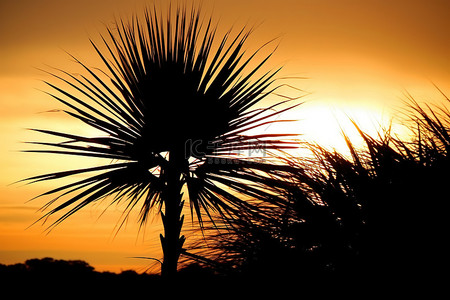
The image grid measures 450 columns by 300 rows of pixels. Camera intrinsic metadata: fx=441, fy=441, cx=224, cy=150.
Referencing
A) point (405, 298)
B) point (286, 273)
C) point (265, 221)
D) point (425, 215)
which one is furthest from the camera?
point (265, 221)

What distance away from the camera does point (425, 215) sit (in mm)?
2350

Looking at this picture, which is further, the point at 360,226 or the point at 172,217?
the point at 172,217

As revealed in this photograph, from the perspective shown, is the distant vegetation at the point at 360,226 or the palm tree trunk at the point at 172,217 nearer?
the distant vegetation at the point at 360,226

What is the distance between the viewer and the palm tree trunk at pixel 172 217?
14.2ft

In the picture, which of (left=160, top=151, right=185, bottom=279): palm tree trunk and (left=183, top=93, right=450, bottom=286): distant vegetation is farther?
(left=160, top=151, right=185, bottom=279): palm tree trunk

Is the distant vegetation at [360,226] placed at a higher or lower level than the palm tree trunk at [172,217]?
lower

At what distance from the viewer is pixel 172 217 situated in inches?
181

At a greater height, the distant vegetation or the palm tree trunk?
the palm tree trunk

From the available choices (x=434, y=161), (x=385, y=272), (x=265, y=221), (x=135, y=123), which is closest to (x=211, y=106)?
(x=135, y=123)

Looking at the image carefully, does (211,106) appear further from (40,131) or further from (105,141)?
(40,131)

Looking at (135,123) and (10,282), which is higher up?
(135,123)

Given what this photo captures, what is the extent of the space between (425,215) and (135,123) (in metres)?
3.55

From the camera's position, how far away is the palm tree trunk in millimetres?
4336

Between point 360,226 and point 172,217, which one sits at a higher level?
point 172,217
